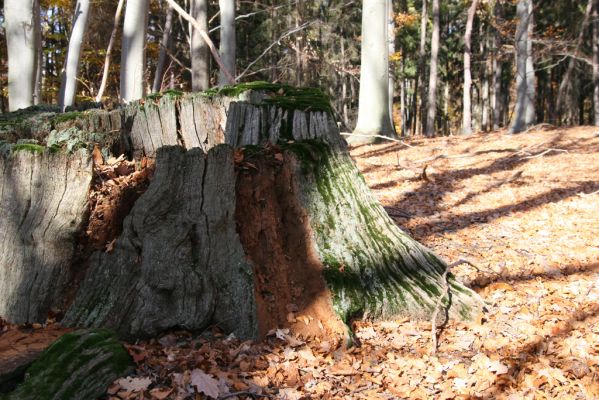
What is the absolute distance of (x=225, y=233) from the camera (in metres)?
2.83

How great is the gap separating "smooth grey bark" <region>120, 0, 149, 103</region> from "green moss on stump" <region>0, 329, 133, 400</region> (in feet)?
19.9

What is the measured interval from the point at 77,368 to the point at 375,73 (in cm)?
1057

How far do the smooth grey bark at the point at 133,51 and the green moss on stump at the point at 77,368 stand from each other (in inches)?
238

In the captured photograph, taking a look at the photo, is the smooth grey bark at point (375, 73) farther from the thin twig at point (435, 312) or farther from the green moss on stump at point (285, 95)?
the thin twig at point (435, 312)

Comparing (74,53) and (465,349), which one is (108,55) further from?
(465,349)

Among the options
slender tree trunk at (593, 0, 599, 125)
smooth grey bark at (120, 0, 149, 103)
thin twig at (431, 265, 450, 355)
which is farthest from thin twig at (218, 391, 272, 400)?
slender tree trunk at (593, 0, 599, 125)

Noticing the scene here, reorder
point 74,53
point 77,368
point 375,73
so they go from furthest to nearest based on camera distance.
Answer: point 375,73 → point 74,53 → point 77,368

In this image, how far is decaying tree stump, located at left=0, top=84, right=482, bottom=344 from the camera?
2680 millimetres

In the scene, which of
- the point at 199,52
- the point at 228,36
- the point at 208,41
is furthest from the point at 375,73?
the point at 208,41

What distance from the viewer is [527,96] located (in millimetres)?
15461

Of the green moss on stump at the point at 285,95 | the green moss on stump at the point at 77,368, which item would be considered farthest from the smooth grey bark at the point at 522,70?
the green moss on stump at the point at 77,368

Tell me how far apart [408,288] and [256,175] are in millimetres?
1388

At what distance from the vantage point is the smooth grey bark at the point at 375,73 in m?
11.3

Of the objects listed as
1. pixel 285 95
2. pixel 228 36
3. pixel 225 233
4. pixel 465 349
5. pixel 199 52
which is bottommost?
pixel 465 349
